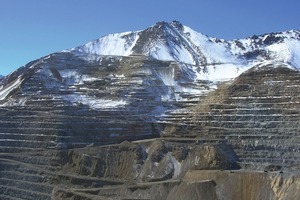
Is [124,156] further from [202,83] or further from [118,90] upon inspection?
[202,83]

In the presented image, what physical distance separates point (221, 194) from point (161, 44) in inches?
2090

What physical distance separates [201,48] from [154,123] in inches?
1204

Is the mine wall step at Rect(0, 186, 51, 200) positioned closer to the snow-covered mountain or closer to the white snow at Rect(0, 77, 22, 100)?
the white snow at Rect(0, 77, 22, 100)

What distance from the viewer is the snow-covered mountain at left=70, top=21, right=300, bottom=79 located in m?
78.0

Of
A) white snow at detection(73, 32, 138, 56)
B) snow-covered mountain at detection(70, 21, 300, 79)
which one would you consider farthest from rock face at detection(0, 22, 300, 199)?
white snow at detection(73, 32, 138, 56)

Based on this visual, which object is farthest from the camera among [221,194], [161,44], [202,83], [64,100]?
[161,44]

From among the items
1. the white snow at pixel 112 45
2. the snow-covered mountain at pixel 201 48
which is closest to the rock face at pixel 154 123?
the snow-covered mountain at pixel 201 48

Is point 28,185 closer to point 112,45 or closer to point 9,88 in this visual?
point 9,88

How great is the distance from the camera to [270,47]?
283 ft

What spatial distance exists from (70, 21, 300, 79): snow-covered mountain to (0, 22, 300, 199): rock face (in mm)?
309

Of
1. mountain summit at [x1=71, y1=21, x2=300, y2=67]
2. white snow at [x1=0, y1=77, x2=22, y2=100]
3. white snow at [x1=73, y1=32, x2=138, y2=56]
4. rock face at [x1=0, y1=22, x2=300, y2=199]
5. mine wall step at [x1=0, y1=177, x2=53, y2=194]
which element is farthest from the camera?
white snow at [x1=73, y1=32, x2=138, y2=56]

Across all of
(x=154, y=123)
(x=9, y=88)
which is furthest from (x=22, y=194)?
(x=9, y=88)

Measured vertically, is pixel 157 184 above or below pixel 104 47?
below

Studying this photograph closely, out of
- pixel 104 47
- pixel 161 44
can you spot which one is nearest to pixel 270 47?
pixel 161 44
